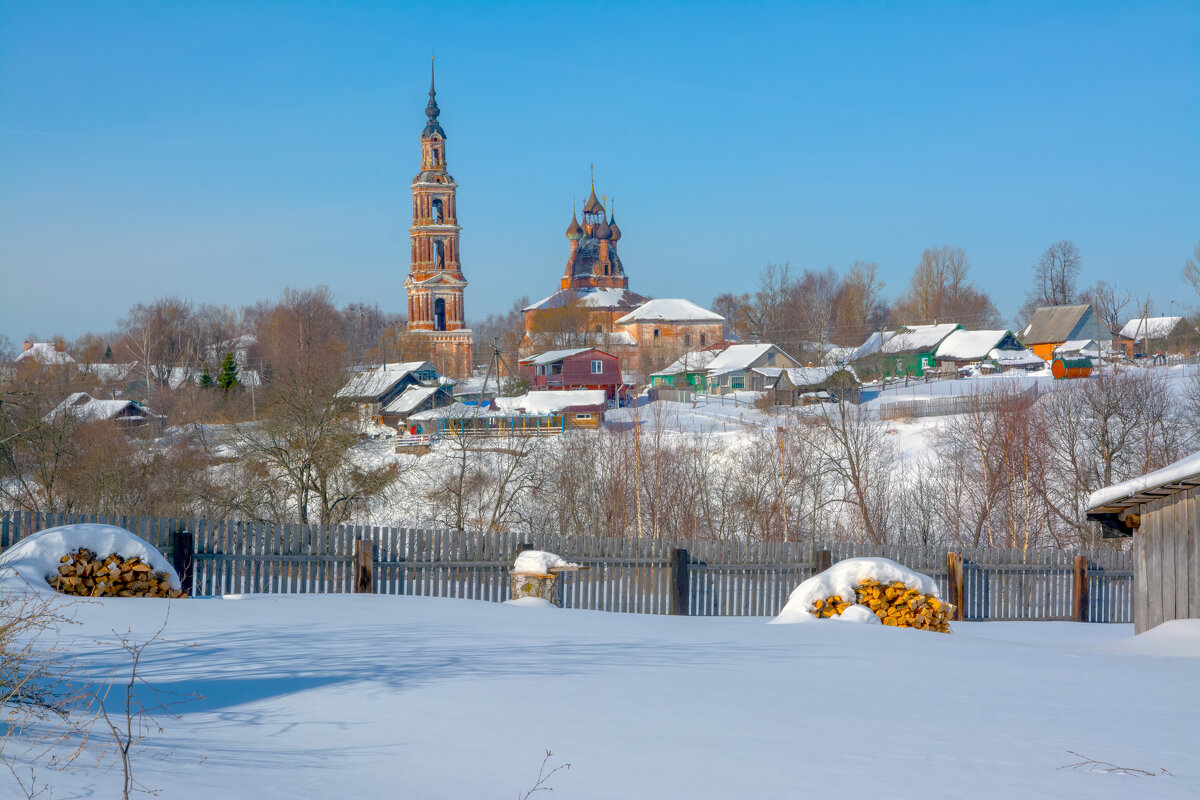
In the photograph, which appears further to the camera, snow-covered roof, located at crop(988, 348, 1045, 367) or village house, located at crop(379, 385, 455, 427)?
snow-covered roof, located at crop(988, 348, 1045, 367)

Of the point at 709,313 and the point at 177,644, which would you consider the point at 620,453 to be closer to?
the point at 177,644

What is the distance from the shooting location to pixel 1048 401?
38.8m

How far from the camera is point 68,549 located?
33.9 feet

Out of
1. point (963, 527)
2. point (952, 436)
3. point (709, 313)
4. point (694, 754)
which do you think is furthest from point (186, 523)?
point (709, 313)

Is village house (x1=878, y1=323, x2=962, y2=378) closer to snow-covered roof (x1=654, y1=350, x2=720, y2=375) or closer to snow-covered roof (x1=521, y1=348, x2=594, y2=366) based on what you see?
snow-covered roof (x1=654, y1=350, x2=720, y2=375)

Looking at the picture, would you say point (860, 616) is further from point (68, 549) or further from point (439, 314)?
point (439, 314)

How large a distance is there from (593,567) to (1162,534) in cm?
705

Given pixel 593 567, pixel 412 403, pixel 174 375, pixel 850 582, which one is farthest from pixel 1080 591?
pixel 174 375

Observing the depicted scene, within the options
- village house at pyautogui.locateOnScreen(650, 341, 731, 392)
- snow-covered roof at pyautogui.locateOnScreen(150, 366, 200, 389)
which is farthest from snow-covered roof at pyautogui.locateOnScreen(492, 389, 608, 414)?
snow-covered roof at pyautogui.locateOnScreen(150, 366, 200, 389)

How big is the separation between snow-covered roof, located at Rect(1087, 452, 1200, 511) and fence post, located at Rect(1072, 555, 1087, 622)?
4847mm

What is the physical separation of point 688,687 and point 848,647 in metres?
2.75

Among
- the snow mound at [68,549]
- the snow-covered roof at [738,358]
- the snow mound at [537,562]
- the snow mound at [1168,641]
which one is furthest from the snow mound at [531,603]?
the snow-covered roof at [738,358]

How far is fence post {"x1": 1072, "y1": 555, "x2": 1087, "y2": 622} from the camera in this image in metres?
16.2

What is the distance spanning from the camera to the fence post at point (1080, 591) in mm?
16250
